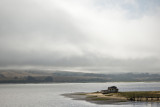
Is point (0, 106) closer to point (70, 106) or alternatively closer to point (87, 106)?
point (70, 106)

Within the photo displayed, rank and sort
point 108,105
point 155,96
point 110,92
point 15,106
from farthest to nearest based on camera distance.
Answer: point 110,92, point 155,96, point 15,106, point 108,105

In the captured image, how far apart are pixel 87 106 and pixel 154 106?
2734 cm

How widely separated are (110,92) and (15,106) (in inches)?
2709

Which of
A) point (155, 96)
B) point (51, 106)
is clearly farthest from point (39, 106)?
point (155, 96)

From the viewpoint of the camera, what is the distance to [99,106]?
332 feet

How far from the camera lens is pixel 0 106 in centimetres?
11350

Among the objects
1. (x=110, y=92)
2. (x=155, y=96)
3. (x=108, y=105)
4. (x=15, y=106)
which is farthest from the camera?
(x=110, y=92)

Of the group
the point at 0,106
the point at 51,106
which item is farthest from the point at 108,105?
the point at 0,106

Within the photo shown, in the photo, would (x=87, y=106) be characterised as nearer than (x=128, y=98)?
Yes

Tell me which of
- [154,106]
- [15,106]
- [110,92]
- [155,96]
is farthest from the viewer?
[110,92]

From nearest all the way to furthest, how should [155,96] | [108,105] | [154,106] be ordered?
[154,106] → [108,105] → [155,96]

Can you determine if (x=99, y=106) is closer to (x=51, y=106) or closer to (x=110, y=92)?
(x=51, y=106)

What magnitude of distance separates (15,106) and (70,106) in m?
27.2

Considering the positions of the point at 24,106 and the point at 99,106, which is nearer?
the point at 99,106
